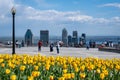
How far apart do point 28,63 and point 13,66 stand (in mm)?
1233

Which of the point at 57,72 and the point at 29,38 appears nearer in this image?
the point at 57,72

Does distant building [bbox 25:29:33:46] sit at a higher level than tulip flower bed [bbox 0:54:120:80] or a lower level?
higher

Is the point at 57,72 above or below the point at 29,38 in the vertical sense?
below

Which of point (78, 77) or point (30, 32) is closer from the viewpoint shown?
point (78, 77)

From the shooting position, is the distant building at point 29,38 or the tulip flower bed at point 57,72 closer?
the tulip flower bed at point 57,72

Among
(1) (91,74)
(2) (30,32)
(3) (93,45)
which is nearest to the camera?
(1) (91,74)

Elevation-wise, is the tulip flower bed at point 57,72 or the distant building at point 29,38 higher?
the distant building at point 29,38

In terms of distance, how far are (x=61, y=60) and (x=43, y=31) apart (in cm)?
6565

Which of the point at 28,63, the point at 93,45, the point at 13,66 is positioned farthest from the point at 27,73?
the point at 93,45

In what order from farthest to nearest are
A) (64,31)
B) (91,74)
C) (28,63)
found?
(64,31), (28,63), (91,74)

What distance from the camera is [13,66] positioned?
10.2 meters

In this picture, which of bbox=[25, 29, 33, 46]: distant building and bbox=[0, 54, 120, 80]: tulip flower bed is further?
bbox=[25, 29, 33, 46]: distant building

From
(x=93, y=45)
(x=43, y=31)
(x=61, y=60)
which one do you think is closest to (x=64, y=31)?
(x=43, y=31)

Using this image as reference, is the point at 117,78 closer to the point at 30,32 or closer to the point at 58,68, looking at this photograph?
the point at 58,68
